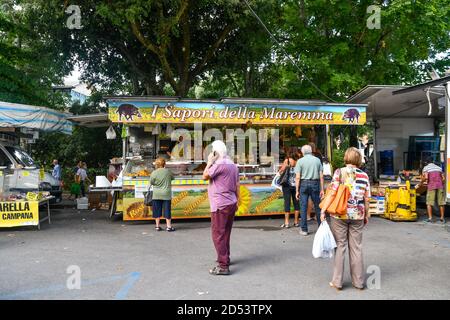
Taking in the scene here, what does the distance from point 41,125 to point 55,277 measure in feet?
21.9

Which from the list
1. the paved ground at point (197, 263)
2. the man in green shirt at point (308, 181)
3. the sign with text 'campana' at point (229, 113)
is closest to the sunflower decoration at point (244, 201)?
the paved ground at point (197, 263)

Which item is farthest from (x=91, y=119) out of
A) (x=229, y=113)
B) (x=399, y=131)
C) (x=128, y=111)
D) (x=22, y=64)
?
(x=399, y=131)

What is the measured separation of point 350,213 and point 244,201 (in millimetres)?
6076

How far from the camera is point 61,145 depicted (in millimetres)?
24891

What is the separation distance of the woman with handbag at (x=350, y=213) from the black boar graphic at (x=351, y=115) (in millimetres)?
6523

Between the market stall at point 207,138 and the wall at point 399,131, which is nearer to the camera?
the market stall at point 207,138

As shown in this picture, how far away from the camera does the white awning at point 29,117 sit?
10.6m

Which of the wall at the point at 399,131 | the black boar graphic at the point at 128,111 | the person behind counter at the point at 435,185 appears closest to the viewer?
the black boar graphic at the point at 128,111

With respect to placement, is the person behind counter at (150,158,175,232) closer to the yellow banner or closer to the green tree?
the yellow banner

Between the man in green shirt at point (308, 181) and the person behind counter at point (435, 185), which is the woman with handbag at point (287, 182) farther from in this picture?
the person behind counter at point (435, 185)

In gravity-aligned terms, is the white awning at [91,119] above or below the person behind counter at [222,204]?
above

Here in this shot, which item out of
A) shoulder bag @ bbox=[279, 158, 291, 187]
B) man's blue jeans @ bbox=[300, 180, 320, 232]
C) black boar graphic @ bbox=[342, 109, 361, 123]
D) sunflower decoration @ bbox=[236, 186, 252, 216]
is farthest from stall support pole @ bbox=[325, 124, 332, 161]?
man's blue jeans @ bbox=[300, 180, 320, 232]

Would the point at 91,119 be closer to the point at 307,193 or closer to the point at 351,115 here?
the point at 307,193

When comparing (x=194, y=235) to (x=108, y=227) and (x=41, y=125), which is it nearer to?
(x=108, y=227)
